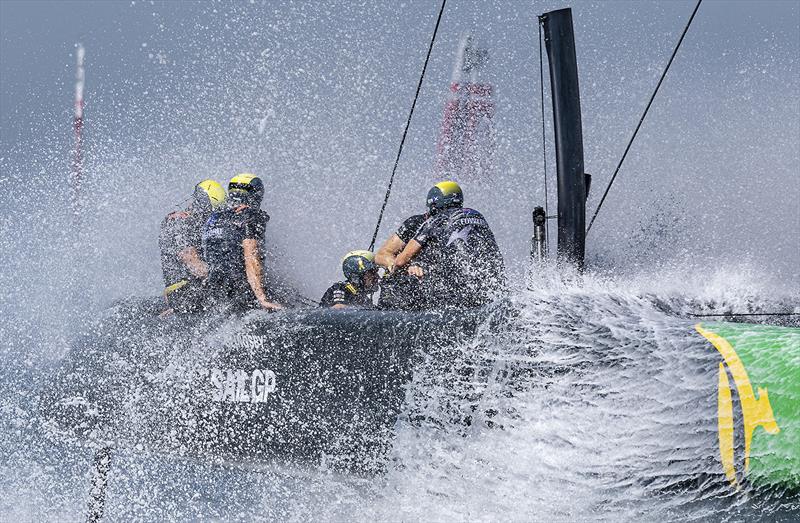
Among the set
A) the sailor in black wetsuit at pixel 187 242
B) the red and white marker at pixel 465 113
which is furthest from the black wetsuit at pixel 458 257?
the red and white marker at pixel 465 113

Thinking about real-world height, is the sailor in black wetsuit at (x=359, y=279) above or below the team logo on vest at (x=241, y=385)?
above

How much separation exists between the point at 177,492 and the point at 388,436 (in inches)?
61.2

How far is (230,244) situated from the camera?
5.27 m

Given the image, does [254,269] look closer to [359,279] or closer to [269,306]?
[269,306]

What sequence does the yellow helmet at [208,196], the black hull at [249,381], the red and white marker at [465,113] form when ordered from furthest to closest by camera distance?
the red and white marker at [465,113]
the yellow helmet at [208,196]
the black hull at [249,381]

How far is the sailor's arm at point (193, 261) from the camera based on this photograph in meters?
5.91

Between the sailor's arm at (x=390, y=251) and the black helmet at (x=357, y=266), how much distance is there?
69 cm

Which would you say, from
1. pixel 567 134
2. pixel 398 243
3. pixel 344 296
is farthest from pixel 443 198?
pixel 344 296

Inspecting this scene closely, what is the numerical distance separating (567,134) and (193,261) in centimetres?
261

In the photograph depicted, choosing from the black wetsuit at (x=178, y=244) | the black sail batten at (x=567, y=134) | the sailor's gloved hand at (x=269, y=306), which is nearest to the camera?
the sailor's gloved hand at (x=269, y=306)

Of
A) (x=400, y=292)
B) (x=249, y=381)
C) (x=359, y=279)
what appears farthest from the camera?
(x=359, y=279)

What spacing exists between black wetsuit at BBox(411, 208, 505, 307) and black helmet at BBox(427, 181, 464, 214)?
17 centimetres

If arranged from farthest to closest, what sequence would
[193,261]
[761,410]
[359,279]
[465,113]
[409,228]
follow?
[465,113]
[359,279]
[193,261]
[409,228]
[761,410]

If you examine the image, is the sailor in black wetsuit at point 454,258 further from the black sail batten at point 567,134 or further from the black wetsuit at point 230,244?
the black wetsuit at point 230,244
